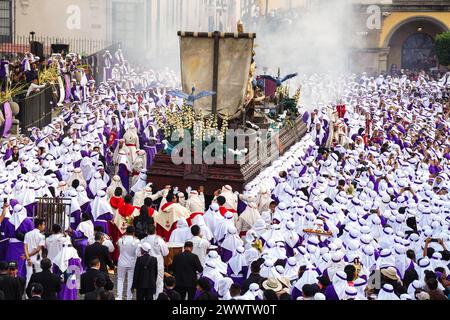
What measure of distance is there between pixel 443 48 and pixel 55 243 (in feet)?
113

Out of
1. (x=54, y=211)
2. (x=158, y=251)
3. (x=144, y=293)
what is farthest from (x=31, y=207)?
(x=144, y=293)

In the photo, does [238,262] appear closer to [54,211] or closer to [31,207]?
[54,211]

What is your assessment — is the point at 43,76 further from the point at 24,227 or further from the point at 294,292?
the point at 294,292

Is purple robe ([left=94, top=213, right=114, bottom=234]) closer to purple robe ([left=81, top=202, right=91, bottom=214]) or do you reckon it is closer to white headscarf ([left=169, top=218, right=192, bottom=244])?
purple robe ([left=81, top=202, right=91, bottom=214])

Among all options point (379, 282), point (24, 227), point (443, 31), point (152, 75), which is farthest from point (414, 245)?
point (443, 31)

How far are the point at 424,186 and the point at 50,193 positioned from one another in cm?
739

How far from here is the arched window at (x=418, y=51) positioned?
173ft

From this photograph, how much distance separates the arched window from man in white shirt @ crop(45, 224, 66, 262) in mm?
39466

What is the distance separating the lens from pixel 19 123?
2709cm

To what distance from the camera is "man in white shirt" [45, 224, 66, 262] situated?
15.3 m

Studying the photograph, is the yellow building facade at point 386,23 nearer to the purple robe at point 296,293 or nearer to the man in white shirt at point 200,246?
the man in white shirt at point 200,246

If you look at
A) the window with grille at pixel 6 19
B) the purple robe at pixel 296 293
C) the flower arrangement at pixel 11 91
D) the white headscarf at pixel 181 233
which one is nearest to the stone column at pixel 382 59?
the window with grille at pixel 6 19
